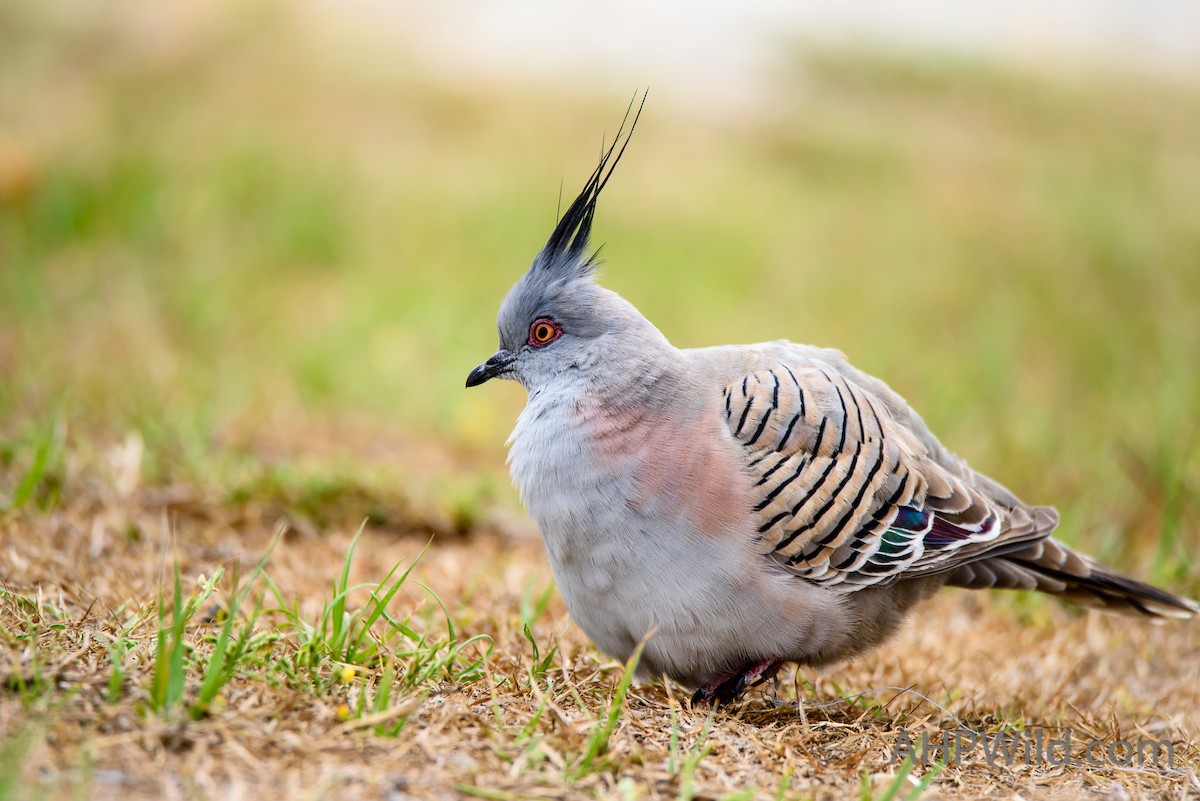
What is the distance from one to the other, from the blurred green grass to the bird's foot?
93.7 inches

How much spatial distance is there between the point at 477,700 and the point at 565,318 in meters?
1.37

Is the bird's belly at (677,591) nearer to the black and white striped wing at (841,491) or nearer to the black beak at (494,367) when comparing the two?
the black and white striped wing at (841,491)

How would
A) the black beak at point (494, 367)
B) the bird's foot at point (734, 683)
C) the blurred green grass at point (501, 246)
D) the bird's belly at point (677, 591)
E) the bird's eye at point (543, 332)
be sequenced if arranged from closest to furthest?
the bird's belly at point (677, 591) < the bird's foot at point (734, 683) < the bird's eye at point (543, 332) < the black beak at point (494, 367) < the blurred green grass at point (501, 246)

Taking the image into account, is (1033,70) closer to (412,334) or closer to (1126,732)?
(412,334)

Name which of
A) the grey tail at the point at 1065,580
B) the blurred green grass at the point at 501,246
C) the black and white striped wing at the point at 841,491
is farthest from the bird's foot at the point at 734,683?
the blurred green grass at the point at 501,246

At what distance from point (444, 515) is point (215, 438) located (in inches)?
50.5

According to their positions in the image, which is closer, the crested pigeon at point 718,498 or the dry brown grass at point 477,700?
the dry brown grass at point 477,700

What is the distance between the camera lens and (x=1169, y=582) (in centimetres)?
480

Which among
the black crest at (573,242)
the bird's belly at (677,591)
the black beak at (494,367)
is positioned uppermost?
the black crest at (573,242)

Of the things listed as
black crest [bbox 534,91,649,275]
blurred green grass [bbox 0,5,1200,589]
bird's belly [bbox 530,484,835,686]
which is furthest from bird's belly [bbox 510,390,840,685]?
blurred green grass [bbox 0,5,1200,589]

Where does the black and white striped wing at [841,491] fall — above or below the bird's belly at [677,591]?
above

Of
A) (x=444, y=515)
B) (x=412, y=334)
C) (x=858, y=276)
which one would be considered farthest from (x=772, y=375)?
(x=858, y=276)

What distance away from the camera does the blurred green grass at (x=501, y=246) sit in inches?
239

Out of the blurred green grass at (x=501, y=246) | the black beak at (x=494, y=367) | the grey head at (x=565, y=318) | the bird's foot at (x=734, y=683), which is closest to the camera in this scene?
the bird's foot at (x=734, y=683)
